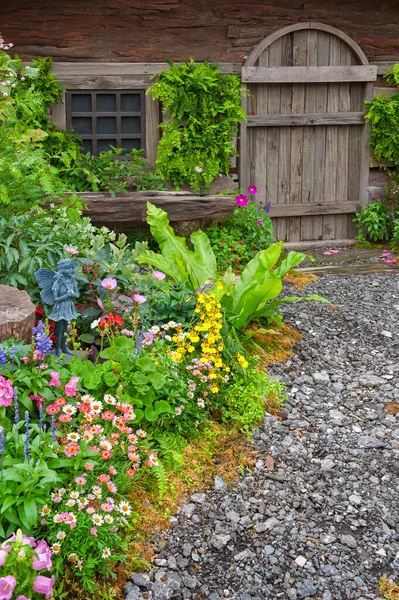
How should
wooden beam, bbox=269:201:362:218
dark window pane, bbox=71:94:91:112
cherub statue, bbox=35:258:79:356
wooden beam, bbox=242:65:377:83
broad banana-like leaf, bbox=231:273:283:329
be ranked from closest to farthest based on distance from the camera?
cherub statue, bbox=35:258:79:356 < broad banana-like leaf, bbox=231:273:283:329 < dark window pane, bbox=71:94:91:112 < wooden beam, bbox=242:65:377:83 < wooden beam, bbox=269:201:362:218

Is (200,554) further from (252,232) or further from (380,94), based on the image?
(380,94)

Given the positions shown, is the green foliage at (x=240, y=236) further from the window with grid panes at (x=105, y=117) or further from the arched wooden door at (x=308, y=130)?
the window with grid panes at (x=105, y=117)

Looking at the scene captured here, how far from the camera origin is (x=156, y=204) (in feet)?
24.0

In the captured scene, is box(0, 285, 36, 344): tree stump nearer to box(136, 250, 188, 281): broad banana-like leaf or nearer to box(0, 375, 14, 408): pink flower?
box(0, 375, 14, 408): pink flower

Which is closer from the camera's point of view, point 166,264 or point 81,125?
point 166,264

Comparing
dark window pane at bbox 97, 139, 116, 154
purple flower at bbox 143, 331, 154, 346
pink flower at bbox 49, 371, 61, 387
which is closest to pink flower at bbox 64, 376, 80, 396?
pink flower at bbox 49, 371, 61, 387

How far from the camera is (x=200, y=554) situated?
10.4 ft

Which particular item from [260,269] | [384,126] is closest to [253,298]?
[260,269]

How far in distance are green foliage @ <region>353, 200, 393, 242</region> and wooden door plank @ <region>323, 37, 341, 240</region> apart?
328mm

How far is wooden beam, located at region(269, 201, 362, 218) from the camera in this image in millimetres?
8688

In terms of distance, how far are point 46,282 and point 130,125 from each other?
14.4 feet

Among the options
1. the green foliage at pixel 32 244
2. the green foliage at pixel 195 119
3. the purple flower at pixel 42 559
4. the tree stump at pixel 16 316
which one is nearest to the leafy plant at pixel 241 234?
the green foliage at pixel 195 119

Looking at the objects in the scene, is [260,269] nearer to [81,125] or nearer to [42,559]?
[42,559]

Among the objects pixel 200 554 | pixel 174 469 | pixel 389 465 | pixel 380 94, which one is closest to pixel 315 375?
pixel 389 465
